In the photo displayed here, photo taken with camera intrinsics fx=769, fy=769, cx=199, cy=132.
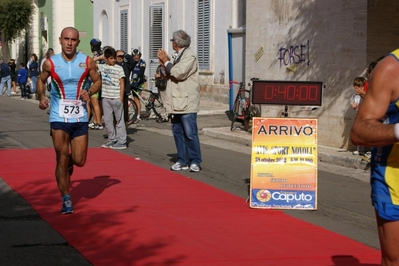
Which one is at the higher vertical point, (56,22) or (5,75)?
(56,22)

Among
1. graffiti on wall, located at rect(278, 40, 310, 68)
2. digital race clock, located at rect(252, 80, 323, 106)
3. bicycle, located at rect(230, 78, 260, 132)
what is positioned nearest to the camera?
digital race clock, located at rect(252, 80, 323, 106)

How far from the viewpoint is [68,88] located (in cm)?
871

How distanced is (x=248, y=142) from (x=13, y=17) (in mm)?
35728

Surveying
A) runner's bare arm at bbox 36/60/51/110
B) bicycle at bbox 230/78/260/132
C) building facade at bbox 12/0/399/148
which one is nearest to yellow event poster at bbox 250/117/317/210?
runner's bare arm at bbox 36/60/51/110

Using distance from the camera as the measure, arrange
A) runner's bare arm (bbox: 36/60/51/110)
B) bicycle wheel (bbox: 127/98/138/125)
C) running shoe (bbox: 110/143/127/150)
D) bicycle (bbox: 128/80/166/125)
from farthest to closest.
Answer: bicycle (bbox: 128/80/166/125) < bicycle wheel (bbox: 127/98/138/125) < running shoe (bbox: 110/143/127/150) < runner's bare arm (bbox: 36/60/51/110)

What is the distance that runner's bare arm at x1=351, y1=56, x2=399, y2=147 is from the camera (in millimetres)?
4141

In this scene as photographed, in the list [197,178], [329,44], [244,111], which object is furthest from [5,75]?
[197,178]

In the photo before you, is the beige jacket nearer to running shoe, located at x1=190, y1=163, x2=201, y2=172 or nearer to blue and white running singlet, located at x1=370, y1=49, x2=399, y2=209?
running shoe, located at x1=190, y1=163, x2=201, y2=172

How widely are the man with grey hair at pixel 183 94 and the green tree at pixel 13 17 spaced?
37819 mm

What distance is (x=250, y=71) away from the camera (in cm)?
1833

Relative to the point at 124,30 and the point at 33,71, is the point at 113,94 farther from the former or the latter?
the point at 33,71

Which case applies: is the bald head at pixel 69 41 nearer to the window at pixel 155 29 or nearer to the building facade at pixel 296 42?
the building facade at pixel 296 42

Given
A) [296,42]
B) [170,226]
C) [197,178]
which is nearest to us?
[170,226]

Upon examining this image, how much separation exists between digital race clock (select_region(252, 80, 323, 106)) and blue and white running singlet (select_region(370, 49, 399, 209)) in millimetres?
5661
